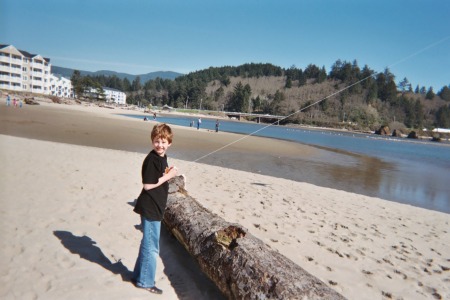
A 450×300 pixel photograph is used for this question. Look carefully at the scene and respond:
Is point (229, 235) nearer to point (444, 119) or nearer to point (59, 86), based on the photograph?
point (59, 86)

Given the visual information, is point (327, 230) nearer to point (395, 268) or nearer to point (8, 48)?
point (395, 268)

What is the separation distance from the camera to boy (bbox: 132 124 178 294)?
3436 mm

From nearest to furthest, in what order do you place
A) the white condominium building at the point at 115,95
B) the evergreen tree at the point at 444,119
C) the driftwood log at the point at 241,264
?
1. the driftwood log at the point at 241,264
2. the white condominium building at the point at 115,95
3. the evergreen tree at the point at 444,119

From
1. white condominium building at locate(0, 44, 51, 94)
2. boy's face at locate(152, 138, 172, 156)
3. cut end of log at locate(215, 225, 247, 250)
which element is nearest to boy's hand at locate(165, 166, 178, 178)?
boy's face at locate(152, 138, 172, 156)

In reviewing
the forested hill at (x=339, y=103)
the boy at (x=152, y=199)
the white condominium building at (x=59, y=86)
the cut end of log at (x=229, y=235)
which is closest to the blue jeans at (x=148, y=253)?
the boy at (x=152, y=199)

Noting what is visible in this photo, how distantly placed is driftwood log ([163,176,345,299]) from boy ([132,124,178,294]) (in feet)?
2.30

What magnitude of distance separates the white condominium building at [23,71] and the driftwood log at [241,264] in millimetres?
99375

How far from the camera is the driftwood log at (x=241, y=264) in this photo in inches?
119

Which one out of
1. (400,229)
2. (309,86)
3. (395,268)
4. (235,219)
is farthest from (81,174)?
(309,86)

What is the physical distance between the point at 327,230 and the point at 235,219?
206cm

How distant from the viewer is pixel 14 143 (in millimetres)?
12789

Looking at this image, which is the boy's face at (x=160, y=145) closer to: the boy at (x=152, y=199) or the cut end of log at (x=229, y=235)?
the boy at (x=152, y=199)

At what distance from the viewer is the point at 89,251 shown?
446 cm

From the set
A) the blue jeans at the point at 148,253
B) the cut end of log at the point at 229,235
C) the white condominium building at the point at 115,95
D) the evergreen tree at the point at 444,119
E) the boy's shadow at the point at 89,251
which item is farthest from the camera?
the evergreen tree at the point at 444,119
